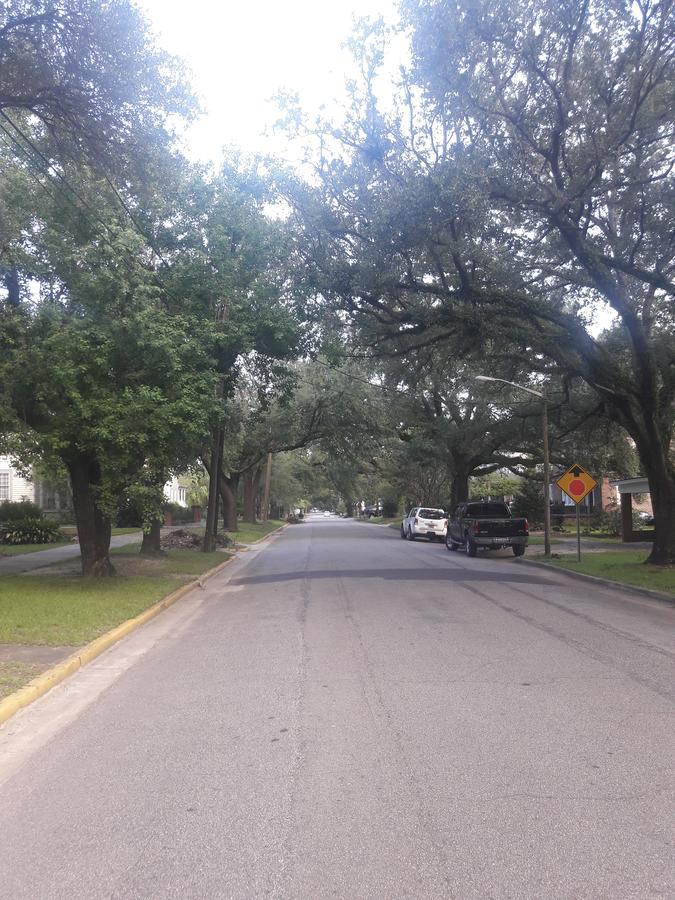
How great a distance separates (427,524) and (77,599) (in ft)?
83.4

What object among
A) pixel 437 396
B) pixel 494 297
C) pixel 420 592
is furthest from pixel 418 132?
pixel 437 396

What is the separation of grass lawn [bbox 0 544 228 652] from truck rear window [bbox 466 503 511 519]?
437 inches

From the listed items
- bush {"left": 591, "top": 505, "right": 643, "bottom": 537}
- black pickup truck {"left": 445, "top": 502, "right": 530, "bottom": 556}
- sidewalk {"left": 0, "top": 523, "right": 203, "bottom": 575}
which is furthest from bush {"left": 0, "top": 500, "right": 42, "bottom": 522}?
bush {"left": 591, "top": 505, "right": 643, "bottom": 537}

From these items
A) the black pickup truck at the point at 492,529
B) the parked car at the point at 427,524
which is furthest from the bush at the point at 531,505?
the black pickup truck at the point at 492,529

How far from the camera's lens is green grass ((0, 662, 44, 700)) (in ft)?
21.8

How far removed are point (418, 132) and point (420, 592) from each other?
30.4ft

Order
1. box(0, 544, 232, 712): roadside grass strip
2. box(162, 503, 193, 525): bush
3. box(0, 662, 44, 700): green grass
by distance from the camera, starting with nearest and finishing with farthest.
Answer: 1. box(0, 662, 44, 700): green grass
2. box(0, 544, 232, 712): roadside grass strip
3. box(162, 503, 193, 525): bush

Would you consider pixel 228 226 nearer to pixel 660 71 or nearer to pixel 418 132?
pixel 418 132

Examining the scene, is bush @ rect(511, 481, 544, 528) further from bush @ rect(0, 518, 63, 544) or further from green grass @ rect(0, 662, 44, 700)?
green grass @ rect(0, 662, 44, 700)

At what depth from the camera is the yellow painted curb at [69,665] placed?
631 centimetres

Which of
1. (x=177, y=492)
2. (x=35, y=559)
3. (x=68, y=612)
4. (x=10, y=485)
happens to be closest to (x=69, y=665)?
(x=68, y=612)

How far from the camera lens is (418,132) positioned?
14836 millimetres

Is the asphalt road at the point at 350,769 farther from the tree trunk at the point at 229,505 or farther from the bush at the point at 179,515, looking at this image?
the bush at the point at 179,515

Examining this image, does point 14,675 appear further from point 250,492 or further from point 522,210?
point 250,492
